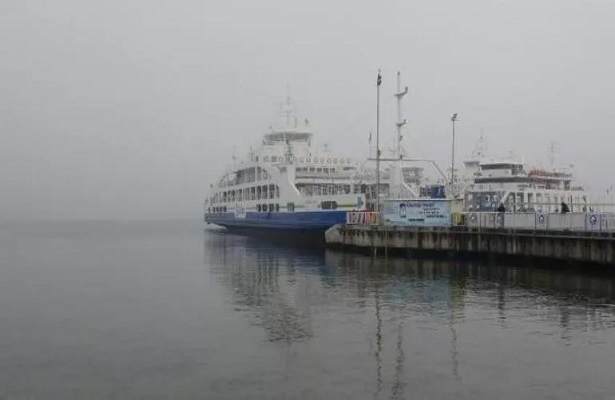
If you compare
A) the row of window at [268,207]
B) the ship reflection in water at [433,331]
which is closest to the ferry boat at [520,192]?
the row of window at [268,207]

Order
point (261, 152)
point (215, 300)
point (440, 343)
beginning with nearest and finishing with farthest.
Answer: point (440, 343)
point (215, 300)
point (261, 152)

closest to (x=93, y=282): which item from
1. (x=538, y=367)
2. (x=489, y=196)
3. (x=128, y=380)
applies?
(x=128, y=380)

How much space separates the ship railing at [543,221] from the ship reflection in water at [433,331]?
3113 mm

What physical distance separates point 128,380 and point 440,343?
921 cm

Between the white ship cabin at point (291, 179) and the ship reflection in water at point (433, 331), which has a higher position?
the white ship cabin at point (291, 179)

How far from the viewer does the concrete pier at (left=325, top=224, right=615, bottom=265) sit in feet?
112

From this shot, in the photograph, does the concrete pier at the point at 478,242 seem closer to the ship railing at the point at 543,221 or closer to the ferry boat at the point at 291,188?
the ship railing at the point at 543,221

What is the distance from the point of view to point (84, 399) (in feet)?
46.3

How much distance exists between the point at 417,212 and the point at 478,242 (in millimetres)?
6552

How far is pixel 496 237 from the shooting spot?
40062 millimetres

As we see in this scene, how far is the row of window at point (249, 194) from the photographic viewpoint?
69250mm

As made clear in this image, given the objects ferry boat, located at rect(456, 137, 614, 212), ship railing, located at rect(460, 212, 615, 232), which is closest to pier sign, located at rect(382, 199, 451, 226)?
ship railing, located at rect(460, 212, 615, 232)

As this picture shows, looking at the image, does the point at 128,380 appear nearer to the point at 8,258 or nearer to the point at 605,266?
the point at 605,266

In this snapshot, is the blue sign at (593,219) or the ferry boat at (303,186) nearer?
the blue sign at (593,219)
